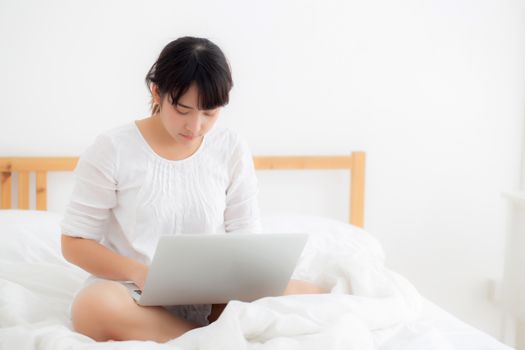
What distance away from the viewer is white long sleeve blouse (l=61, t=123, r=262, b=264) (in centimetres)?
128

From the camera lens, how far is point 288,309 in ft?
3.55

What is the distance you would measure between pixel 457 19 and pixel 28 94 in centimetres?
149

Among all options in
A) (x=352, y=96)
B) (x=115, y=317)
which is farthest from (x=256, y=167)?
(x=115, y=317)

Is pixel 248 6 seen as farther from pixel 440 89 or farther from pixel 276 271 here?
pixel 276 271

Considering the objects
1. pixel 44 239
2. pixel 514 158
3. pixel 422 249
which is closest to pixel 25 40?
pixel 44 239

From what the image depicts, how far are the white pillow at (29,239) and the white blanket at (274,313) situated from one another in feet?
0.32

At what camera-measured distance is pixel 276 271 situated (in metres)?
1.18

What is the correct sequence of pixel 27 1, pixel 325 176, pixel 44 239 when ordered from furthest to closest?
pixel 325 176, pixel 27 1, pixel 44 239

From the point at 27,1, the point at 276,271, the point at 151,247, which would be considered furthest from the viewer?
the point at 27,1

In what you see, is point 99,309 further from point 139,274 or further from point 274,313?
point 274,313

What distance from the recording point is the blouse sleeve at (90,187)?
4.17 feet

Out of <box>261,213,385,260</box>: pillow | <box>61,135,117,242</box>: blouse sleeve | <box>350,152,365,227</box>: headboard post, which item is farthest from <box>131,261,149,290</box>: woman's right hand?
<box>350,152,365,227</box>: headboard post

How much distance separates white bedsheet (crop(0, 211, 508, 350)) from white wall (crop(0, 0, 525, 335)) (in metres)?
0.68

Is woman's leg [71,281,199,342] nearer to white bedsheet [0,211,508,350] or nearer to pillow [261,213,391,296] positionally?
white bedsheet [0,211,508,350]
